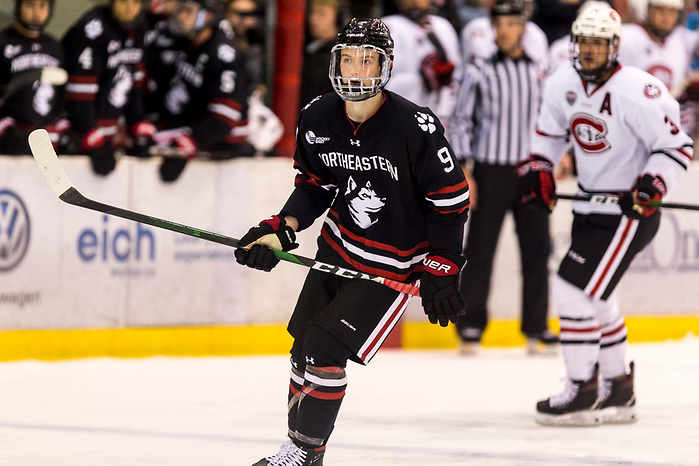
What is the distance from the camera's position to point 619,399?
5535 mm

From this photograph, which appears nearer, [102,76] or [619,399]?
[619,399]

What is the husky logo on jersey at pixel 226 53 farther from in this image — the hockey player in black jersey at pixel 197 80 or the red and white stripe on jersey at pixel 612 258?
the red and white stripe on jersey at pixel 612 258

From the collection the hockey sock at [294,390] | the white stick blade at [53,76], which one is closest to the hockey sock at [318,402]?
the hockey sock at [294,390]

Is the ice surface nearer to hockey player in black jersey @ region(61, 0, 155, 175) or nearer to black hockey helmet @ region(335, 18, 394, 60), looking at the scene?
hockey player in black jersey @ region(61, 0, 155, 175)

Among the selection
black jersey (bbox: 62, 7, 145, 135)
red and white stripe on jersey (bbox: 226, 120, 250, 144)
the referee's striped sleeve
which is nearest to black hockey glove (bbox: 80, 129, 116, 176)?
black jersey (bbox: 62, 7, 145, 135)

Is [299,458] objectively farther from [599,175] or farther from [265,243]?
[599,175]

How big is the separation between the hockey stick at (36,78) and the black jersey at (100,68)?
0.15m

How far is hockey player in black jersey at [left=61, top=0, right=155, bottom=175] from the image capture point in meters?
6.89

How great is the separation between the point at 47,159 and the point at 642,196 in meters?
2.32

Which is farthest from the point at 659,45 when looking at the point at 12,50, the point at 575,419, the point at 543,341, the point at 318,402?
the point at 318,402

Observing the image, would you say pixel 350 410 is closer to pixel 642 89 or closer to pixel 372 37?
pixel 642 89

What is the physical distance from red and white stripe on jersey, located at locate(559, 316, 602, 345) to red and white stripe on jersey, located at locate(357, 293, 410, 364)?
5.01ft

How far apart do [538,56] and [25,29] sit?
2.82 metres

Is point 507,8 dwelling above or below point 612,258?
above
